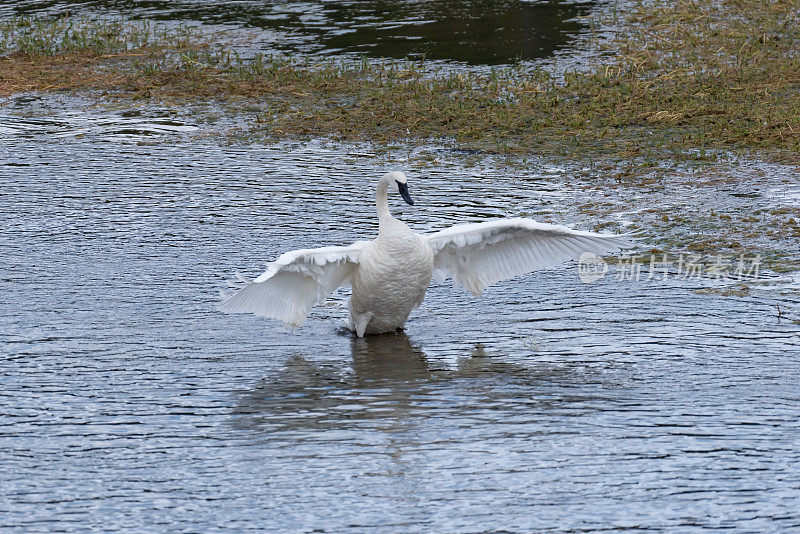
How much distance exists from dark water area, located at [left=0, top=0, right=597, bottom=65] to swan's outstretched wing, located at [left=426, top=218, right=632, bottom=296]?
9.06 meters

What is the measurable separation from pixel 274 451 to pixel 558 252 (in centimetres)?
352

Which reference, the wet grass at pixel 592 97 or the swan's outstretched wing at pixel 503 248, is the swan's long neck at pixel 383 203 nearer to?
the swan's outstretched wing at pixel 503 248

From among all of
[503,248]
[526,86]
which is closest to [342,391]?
[503,248]

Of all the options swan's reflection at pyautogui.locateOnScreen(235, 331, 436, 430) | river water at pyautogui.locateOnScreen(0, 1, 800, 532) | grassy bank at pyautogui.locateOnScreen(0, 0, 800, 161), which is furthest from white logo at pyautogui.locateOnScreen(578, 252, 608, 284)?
grassy bank at pyautogui.locateOnScreen(0, 0, 800, 161)

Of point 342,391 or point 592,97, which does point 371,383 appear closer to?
point 342,391

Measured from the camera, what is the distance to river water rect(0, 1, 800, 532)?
273 inches

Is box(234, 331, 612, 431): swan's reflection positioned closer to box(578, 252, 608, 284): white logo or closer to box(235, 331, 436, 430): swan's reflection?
box(235, 331, 436, 430): swan's reflection

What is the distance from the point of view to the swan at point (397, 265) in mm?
9367

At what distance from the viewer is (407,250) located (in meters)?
9.42

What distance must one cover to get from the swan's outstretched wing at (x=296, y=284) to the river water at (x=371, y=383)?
1.12 feet

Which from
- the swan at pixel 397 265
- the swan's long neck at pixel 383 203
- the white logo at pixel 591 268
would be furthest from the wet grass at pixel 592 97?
the swan's long neck at pixel 383 203

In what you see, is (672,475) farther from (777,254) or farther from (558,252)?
(777,254)

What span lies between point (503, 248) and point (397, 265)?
1.20m

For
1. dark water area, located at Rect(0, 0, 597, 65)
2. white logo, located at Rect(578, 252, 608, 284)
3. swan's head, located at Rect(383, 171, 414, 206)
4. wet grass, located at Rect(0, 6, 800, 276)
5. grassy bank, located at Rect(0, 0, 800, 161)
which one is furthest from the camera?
dark water area, located at Rect(0, 0, 597, 65)
